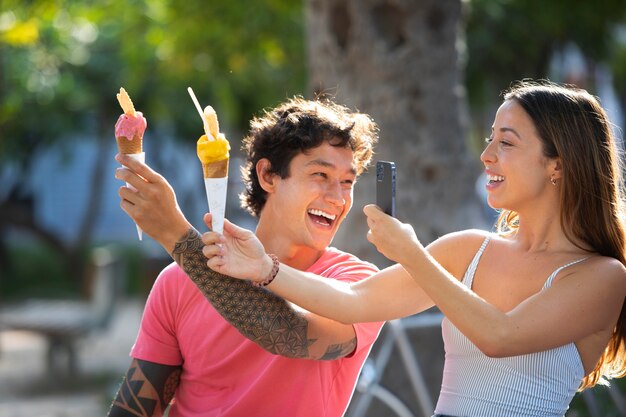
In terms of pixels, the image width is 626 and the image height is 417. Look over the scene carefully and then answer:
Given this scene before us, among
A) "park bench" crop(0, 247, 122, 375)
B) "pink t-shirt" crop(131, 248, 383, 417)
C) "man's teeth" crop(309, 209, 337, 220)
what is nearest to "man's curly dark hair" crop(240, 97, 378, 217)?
"man's teeth" crop(309, 209, 337, 220)

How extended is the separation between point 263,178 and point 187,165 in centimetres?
2278

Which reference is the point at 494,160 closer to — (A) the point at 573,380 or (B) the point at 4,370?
(A) the point at 573,380

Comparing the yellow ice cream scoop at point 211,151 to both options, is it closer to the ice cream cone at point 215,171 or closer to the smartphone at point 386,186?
the ice cream cone at point 215,171

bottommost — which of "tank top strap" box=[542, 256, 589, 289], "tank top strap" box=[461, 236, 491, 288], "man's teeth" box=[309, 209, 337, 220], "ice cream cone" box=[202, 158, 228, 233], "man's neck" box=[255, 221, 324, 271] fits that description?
"tank top strap" box=[542, 256, 589, 289]

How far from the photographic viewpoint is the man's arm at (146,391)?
307 cm

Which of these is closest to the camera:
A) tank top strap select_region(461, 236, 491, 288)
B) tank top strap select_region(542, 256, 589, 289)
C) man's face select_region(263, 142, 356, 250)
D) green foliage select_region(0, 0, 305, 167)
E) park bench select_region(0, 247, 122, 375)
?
tank top strap select_region(542, 256, 589, 289)

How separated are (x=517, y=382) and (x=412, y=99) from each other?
4.38 meters

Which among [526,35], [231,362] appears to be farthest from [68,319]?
[231,362]

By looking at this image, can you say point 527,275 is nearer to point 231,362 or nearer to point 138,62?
point 231,362

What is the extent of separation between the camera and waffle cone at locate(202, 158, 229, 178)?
8.59 ft

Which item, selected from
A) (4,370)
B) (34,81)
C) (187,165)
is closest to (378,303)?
(4,370)

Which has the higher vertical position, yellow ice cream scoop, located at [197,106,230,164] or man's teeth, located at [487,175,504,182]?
yellow ice cream scoop, located at [197,106,230,164]

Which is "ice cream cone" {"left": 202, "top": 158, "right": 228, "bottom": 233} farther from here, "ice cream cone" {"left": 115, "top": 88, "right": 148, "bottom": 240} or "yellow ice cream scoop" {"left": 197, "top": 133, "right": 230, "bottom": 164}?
"ice cream cone" {"left": 115, "top": 88, "right": 148, "bottom": 240}

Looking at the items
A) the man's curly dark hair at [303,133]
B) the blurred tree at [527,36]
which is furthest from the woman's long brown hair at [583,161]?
the blurred tree at [527,36]
